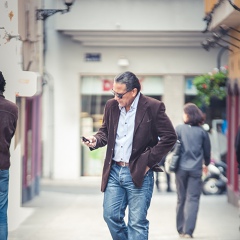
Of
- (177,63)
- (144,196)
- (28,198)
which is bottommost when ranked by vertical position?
(28,198)

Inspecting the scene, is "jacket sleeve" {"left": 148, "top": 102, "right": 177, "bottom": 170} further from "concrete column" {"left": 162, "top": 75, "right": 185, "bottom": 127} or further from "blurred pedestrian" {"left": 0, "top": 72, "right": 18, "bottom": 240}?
"concrete column" {"left": 162, "top": 75, "right": 185, "bottom": 127}

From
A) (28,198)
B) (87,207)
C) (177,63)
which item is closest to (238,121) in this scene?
(87,207)

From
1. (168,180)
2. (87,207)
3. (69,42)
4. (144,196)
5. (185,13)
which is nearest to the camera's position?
(144,196)

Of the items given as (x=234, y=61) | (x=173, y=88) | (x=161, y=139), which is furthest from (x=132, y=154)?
(x=173, y=88)

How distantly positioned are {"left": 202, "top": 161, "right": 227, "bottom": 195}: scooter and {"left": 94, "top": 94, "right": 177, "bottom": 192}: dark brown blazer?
11303 mm

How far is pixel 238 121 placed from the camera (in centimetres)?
1634

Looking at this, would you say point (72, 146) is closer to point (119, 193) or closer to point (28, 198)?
point (28, 198)

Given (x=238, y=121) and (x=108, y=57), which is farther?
(x=108, y=57)

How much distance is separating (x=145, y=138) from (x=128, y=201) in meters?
0.58

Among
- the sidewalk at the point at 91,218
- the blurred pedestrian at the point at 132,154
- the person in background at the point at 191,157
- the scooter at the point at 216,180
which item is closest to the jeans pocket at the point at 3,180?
the blurred pedestrian at the point at 132,154

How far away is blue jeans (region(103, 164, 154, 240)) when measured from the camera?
7770 mm

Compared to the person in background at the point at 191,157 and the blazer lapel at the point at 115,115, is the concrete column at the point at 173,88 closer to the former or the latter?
the person in background at the point at 191,157

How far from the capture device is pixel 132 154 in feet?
25.5

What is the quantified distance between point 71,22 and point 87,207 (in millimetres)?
6974
